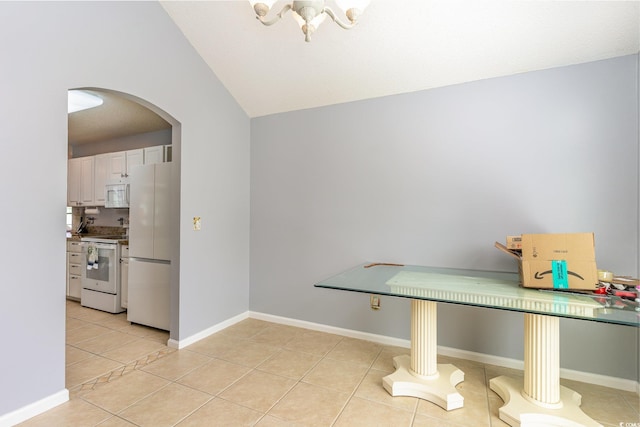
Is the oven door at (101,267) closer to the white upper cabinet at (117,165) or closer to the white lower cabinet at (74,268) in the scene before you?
the white lower cabinet at (74,268)

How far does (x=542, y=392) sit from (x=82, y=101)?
5142 mm

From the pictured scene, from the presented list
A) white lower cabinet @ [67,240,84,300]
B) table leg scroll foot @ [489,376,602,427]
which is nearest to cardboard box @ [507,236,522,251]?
table leg scroll foot @ [489,376,602,427]

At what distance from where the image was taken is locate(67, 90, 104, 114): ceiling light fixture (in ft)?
11.1

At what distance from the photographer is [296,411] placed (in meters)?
1.96

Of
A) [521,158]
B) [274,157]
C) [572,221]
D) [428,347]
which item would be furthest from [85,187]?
[572,221]

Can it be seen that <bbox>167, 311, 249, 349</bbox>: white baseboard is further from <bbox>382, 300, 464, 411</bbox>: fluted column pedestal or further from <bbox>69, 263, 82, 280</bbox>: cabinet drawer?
<bbox>69, 263, 82, 280</bbox>: cabinet drawer

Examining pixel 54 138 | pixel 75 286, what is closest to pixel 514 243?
pixel 54 138

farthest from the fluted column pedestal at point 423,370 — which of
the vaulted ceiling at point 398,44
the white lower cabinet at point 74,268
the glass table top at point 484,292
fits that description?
the white lower cabinet at point 74,268

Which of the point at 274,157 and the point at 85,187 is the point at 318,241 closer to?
the point at 274,157

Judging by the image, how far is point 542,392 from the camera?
74.3 inches

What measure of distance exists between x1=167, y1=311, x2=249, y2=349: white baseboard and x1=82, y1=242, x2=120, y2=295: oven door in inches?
61.3

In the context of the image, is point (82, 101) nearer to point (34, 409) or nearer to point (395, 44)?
point (34, 409)

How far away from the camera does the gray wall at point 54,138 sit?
180 cm

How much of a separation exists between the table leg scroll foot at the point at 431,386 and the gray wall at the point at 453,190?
548 millimetres
